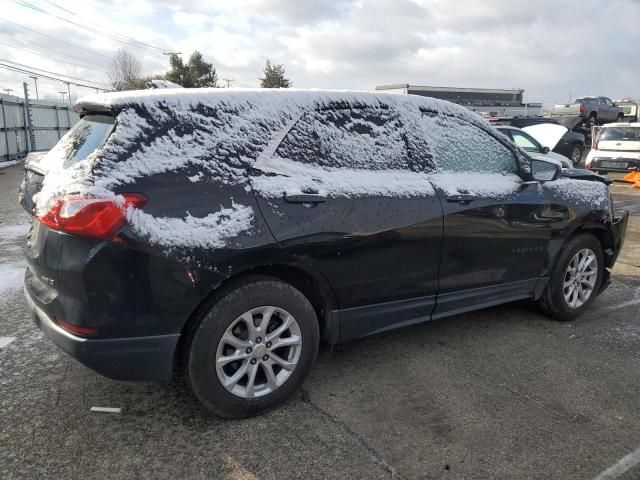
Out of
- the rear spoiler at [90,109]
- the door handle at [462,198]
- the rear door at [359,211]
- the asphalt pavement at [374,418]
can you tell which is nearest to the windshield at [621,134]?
the asphalt pavement at [374,418]

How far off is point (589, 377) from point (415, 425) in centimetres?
137

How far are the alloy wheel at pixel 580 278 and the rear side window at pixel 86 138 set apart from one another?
141 inches

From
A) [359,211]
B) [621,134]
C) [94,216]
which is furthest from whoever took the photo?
[621,134]

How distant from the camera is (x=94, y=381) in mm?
3215

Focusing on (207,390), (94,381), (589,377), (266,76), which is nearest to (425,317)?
(589,377)

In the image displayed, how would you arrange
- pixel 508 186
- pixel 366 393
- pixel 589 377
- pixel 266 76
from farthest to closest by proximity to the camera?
pixel 266 76
pixel 508 186
pixel 589 377
pixel 366 393

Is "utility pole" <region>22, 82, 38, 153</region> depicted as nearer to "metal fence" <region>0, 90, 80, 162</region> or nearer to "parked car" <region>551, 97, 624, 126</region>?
"metal fence" <region>0, 90, 80, 162</region>

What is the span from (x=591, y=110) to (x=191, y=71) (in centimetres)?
3719

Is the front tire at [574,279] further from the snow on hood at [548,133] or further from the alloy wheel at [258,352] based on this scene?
the snow on hood at [548,133]

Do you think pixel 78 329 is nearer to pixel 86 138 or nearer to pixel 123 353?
pixel 123 353

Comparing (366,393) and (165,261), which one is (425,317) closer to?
(366,393)

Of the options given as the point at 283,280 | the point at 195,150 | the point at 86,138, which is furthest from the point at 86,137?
the point at 283,280

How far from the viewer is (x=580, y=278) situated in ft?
14.5

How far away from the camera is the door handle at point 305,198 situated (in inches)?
110
